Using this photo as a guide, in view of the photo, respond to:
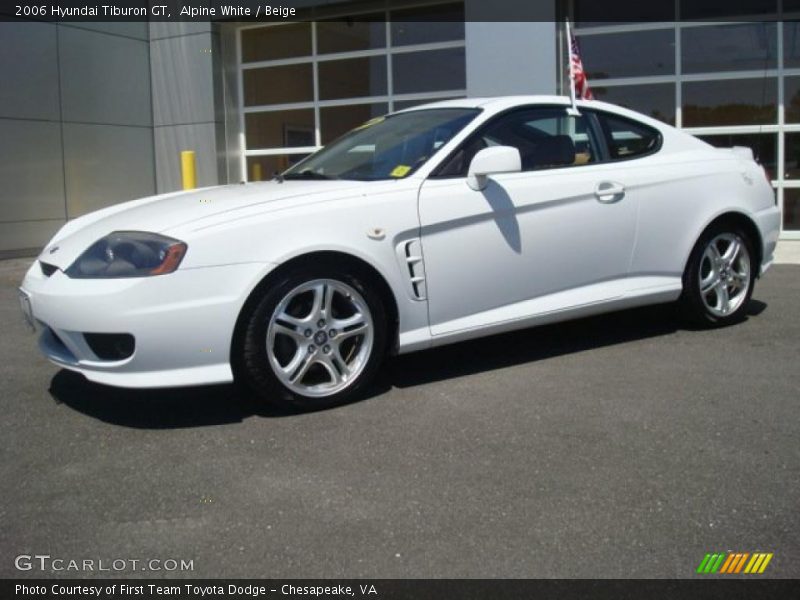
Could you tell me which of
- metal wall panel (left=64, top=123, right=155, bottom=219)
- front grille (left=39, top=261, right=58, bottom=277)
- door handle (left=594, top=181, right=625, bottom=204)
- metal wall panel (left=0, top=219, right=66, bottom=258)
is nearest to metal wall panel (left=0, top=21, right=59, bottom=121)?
metal wall panel (left=64, top=123, right=155, bottom=219)

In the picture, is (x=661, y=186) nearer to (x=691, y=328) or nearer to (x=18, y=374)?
(x=691, y=328)

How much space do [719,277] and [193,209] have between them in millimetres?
3343

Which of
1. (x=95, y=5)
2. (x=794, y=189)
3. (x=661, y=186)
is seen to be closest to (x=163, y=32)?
(x=95, y=5)

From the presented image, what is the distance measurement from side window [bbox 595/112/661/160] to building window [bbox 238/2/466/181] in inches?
254

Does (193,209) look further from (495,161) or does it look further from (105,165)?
(105,165)

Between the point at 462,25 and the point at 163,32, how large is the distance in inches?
191

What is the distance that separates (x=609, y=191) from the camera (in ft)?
16.1

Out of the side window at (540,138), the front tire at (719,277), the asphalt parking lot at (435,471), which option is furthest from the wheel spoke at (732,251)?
the side window at (540,138)

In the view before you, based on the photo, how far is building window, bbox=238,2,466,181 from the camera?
38.4ft

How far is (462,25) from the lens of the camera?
1150cm

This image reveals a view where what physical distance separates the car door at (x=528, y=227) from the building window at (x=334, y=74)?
6.89 metres

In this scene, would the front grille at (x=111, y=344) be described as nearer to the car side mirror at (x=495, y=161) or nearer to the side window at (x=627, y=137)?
the car side mirror at (x=495, y=161)

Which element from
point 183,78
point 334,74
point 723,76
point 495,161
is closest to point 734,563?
point 495,161

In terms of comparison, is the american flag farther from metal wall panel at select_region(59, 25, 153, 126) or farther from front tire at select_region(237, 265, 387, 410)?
metal wall panel at select_region(59, 25, 153, 126)
